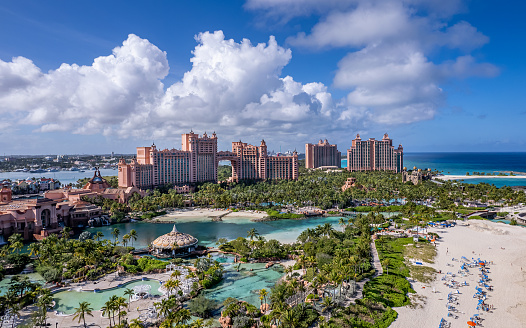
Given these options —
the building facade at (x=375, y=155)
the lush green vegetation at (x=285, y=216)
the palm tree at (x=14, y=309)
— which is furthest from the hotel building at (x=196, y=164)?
the palm tree at (x=14, y=309)

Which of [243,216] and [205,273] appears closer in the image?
[205,273]

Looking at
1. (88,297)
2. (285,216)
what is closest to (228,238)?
(285,216)

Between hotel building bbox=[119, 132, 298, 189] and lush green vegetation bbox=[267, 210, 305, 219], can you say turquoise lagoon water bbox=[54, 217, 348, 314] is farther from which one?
hotel building bbox=[119, 132, 298, 189]

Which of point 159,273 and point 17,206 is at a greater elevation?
point 17,206

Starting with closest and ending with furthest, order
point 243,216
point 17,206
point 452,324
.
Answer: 1. point 452,324
2. point 17,206
3. point 243,216

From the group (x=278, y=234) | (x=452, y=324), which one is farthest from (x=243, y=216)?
(x=452, y=324)

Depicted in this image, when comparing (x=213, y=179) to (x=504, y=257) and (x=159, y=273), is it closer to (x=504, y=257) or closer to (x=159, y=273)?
(x=159, y=273)
